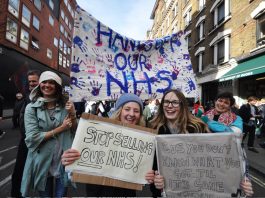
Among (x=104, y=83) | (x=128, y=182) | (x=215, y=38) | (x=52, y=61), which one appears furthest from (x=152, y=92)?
(x=52, y=61)

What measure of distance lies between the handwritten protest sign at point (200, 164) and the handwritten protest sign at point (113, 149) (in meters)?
0.14

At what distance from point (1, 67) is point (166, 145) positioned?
22846 millimetres

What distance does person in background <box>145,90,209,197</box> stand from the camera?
2.58 metres

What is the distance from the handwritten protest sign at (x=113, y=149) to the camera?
227cm

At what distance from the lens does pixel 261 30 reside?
561 inches

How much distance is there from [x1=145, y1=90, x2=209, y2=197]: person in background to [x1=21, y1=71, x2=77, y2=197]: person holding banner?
2.86ft

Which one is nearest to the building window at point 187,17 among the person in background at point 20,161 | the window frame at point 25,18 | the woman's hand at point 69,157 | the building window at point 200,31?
the building window at point 200,31

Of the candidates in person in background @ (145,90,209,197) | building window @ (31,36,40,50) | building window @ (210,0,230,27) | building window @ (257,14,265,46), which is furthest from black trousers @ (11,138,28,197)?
building window @ (31,36,40,50)

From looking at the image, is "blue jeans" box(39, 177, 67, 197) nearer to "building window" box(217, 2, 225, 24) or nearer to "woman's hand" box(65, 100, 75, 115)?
"woman's hand" box(65, 100, 75, 115)

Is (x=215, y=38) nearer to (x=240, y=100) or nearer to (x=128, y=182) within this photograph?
(x=240, y=100)

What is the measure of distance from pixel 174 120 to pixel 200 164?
52cm

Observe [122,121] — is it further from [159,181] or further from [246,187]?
[246,187]

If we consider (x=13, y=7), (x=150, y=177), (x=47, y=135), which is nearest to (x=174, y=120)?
(x=150, y=177)

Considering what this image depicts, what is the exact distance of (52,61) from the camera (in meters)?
40.1
